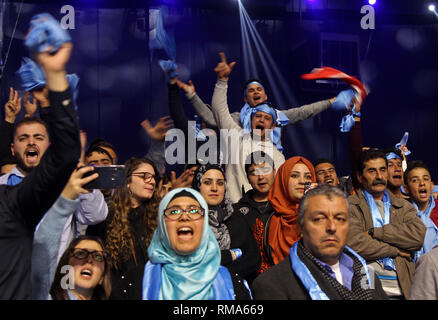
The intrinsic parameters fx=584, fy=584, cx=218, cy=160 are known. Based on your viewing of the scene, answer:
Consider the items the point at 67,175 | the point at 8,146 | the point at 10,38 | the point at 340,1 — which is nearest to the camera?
the point at 67,175

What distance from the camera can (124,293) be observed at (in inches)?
111

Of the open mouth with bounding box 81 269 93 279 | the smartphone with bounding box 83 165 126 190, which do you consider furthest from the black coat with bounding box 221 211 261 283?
the smartphone with bounding box 83 165 126 190

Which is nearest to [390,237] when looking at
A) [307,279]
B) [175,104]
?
[307,279]

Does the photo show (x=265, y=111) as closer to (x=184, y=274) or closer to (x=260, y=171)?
(x=260, y=171)

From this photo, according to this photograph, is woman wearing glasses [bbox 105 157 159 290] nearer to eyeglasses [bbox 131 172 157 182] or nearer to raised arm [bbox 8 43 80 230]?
eyeglasses [bbox 131 172 157 182]

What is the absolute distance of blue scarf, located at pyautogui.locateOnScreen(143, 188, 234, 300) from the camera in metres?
2.84

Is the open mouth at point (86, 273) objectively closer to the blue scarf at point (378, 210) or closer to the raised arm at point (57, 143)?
the raised arm at point (57, 143)

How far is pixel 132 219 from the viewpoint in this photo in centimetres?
372

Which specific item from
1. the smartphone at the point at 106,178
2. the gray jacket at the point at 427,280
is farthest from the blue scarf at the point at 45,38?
the gray jacket at the point at 427,280

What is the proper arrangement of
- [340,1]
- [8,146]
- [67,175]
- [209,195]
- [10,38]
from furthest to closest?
[340,1] → [10,38] → [8,146] → [209,195] → [67,175]

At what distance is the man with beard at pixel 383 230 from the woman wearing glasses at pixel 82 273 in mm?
1633
